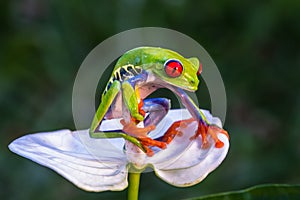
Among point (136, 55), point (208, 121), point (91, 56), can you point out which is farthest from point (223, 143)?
point (91, 56)

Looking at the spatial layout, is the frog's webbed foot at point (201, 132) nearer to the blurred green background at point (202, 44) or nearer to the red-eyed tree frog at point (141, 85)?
the red-eyed tree frog at point (141, 85)

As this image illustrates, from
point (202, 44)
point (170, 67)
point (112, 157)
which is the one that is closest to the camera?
point (170, 67)

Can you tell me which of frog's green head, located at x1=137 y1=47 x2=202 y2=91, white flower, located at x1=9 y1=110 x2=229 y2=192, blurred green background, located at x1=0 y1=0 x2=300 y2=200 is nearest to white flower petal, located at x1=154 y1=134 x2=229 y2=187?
white flower, located at x1=9 y1=110 x2=229 y2=192

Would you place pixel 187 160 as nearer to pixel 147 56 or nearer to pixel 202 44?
pixel 147 56

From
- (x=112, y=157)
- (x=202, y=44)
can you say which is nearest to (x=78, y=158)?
(x=112, y=157)

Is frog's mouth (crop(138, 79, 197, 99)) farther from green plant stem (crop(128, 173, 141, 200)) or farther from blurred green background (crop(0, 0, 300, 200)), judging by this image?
blurred green background (crop(0, 0, 300, 200))

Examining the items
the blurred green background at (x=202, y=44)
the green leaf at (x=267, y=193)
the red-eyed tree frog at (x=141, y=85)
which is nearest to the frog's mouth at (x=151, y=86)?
the red-eyed tree frog at (x=141, y=85)

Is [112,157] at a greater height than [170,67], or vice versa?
[170,67]
